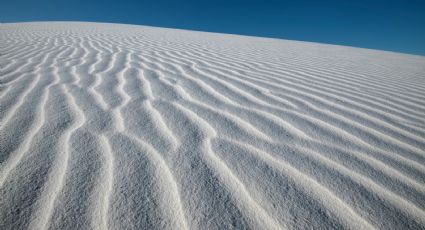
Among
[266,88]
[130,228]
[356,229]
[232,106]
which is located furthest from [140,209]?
[266,88]

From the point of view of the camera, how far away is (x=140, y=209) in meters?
1.11

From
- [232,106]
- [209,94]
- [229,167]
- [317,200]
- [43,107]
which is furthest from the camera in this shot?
[209,94]

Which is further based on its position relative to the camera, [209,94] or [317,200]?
[209,94]

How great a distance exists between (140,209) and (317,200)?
2.59 ft

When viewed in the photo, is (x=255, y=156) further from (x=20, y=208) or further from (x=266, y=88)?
(x=266, y=88)

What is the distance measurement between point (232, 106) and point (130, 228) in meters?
1.44

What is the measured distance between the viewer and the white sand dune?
43.5 inches

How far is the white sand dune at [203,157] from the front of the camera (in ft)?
3.63

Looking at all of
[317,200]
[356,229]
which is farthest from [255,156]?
[356,229]

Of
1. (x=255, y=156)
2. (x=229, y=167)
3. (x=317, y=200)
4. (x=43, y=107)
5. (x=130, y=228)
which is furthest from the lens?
(x=43, y=107)

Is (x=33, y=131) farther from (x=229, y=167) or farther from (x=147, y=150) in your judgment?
(x=229, y=167)

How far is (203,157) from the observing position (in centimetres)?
149

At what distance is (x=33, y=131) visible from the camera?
5.44 ft

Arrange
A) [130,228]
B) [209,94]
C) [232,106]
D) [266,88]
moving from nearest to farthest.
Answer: [130,228] < [232,106] < [209,94] < [266,88]
